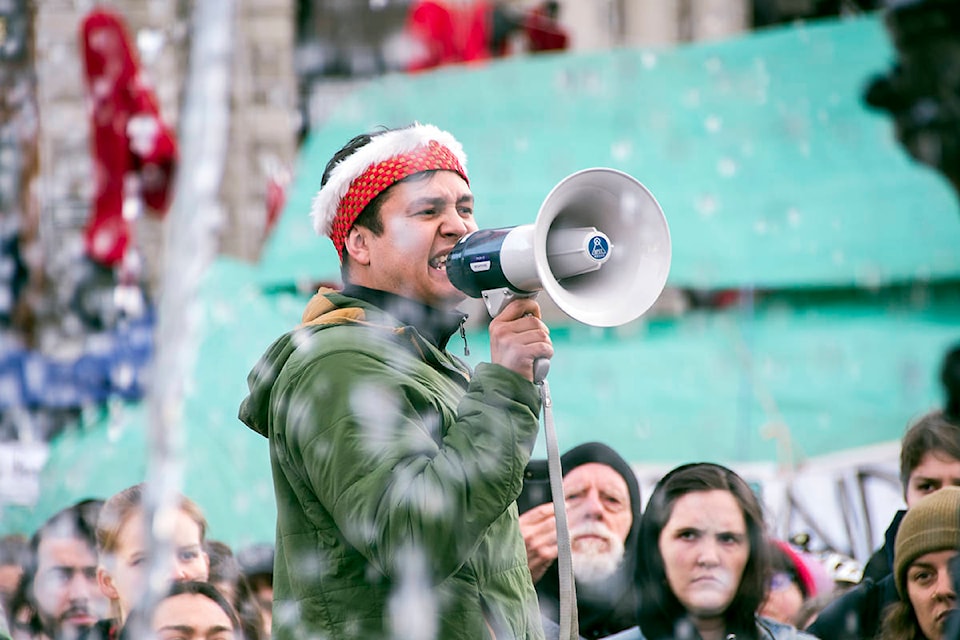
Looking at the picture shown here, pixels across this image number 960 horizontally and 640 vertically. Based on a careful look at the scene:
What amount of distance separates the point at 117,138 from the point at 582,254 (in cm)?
642

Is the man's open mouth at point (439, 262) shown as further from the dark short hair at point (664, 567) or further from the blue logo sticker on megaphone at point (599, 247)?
the dark short hair at point (664, 567)

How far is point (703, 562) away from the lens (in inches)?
114

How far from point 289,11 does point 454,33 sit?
7.78ft

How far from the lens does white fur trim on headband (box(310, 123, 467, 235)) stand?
212 cm

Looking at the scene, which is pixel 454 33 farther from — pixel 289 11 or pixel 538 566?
pixel 538 566

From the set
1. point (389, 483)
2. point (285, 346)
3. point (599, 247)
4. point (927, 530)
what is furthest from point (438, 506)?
point (927, 530)

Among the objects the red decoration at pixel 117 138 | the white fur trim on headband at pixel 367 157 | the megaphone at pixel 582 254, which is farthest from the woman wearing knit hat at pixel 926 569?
the red decoration at pixel 117 138

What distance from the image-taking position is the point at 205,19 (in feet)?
19.0

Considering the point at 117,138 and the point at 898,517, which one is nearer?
the point at 898,517

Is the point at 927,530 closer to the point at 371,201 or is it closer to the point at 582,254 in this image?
the point at 582,254

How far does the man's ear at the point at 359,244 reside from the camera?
6.91 feet

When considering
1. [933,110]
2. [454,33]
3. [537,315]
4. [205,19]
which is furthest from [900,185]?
[537,315]

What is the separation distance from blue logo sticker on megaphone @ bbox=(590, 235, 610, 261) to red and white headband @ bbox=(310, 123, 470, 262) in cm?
29

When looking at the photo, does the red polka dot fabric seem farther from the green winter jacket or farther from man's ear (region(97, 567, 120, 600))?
Result: man's ear (region(97, 567, 120, 600))
